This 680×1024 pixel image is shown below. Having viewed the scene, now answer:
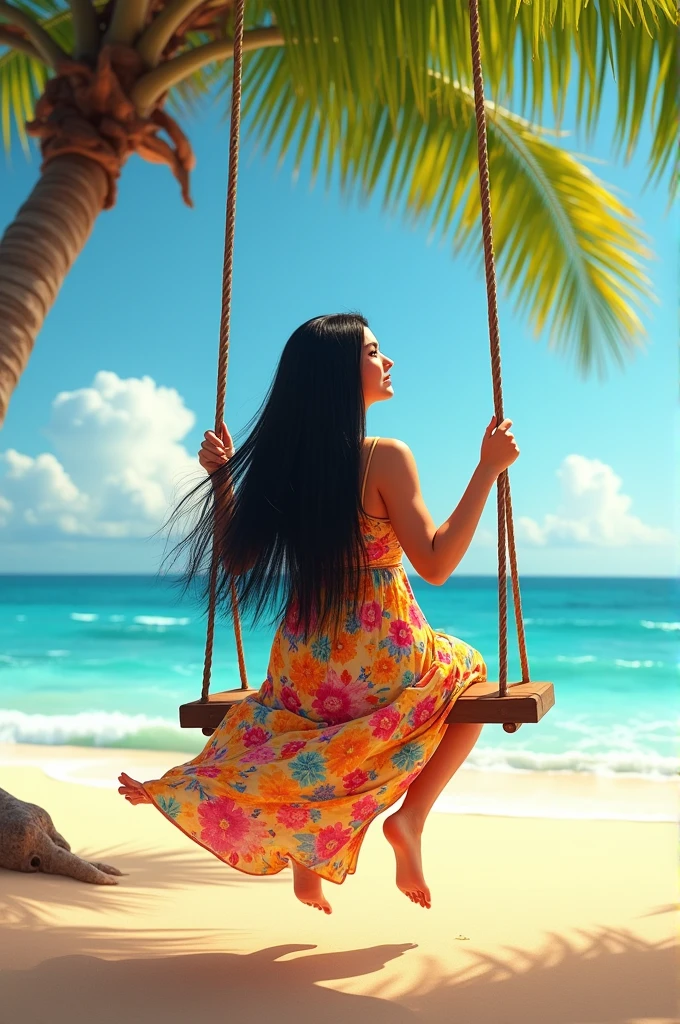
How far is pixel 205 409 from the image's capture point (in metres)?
34.8

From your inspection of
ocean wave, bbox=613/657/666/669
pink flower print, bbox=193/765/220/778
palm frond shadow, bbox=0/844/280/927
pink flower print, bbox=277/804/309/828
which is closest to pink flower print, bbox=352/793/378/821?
pink flower print, bbox=277/804/309/828

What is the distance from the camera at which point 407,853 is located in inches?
90.4

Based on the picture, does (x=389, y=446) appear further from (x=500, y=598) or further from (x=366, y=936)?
(x=366, y=936)

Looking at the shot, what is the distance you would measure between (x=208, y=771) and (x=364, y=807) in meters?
0.36

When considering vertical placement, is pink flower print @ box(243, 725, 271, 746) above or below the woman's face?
below

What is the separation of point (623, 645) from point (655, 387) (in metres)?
12.5

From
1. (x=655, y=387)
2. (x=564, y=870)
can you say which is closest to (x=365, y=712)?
(x=564, y=870)

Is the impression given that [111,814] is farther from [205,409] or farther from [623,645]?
[205,409]

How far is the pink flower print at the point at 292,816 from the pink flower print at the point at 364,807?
0.11 metres

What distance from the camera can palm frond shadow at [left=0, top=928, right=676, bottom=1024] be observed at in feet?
7.89

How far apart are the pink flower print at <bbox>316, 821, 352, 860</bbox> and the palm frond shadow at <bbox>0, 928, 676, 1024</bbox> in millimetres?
446

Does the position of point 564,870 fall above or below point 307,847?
below

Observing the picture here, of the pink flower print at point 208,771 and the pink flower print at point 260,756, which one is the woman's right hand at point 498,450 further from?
the pink flower print at point 208,771

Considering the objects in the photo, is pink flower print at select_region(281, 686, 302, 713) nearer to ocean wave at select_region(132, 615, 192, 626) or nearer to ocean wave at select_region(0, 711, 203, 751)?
ocean wave at select_region(0, 711, 203, 751)
